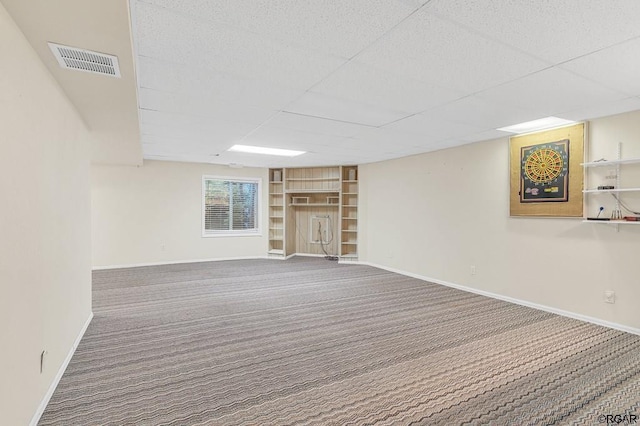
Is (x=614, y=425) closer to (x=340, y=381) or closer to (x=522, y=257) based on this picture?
(x=340, y=381)

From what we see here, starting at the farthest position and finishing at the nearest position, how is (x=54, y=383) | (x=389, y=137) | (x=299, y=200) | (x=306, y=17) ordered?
(x=299, y=200) < (x=389, y=137) < (x=54, y=383) < (x=306, y=17)

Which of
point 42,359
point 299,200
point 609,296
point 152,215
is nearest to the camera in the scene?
point 42,359

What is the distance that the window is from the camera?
7797 millimetres

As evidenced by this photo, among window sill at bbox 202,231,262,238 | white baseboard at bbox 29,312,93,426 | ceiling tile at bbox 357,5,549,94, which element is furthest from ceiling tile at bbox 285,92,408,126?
window sill at bbox 202,231,262,238

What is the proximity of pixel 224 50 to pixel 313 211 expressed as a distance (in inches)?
267

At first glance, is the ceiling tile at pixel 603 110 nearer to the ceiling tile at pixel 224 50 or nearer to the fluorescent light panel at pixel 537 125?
the fluorescent light panel at pixel 537 125

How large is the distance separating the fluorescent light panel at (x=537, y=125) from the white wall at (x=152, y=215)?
600cm

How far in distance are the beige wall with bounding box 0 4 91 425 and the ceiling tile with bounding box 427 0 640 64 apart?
2209mm

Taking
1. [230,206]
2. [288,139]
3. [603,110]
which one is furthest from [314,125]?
[230,206]

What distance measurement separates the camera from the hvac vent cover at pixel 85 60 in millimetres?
1788

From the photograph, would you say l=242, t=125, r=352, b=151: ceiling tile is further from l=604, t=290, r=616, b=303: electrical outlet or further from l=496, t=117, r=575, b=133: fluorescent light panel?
l=604, t=290, r=616, b=303: electrical outlet

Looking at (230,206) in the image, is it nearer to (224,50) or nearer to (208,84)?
(208,84)

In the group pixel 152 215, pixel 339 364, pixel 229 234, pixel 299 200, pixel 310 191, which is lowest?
pixel 339 364

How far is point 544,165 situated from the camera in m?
4.13
